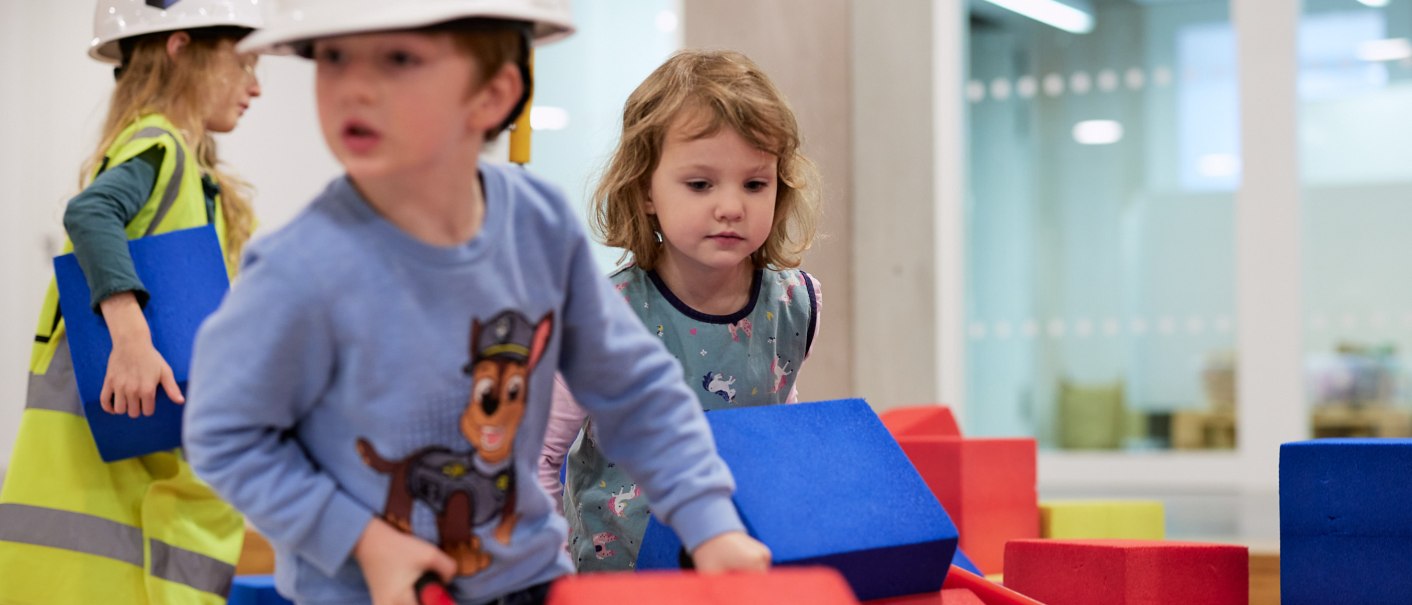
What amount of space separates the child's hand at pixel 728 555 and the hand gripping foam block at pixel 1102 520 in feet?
4.41

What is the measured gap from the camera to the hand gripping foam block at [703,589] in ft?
3.25

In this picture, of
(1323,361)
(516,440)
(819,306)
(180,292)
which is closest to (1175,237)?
(1323,361)

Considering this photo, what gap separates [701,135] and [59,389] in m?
1.00

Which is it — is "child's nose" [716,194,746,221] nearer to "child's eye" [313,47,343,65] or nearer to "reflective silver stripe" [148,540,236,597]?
"child's eye" [313,47,343,65]

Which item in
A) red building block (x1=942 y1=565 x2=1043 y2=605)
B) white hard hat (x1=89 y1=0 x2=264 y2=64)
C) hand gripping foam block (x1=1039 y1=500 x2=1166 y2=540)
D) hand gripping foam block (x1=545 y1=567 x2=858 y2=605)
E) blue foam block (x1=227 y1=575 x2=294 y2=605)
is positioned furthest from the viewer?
hand gripping foam block (x1=1039 y1=500 x2=1166 y2=540)

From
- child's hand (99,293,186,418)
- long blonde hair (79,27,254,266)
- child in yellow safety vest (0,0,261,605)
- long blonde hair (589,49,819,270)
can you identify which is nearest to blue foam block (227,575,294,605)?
child in yellow safety vest (0,0,261,605)

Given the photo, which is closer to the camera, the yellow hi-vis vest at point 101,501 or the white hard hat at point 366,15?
the white hard hat at point 366,15

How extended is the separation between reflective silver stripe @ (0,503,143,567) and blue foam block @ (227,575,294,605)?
0.90 feet

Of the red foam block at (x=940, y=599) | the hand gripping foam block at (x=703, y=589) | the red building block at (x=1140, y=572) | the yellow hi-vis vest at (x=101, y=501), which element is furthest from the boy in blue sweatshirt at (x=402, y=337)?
the yellow hi-vis vest at (x=101, y=501)

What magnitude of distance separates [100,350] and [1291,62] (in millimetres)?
3832

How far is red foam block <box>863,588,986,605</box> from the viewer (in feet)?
4.78

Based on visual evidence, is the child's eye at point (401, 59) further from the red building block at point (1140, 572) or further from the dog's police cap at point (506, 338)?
the red building block at point (1140, 572)

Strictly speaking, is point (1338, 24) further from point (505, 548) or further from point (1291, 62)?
point (505, 548)

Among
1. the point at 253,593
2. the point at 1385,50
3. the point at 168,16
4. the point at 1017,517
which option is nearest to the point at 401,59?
the point at 168,16
